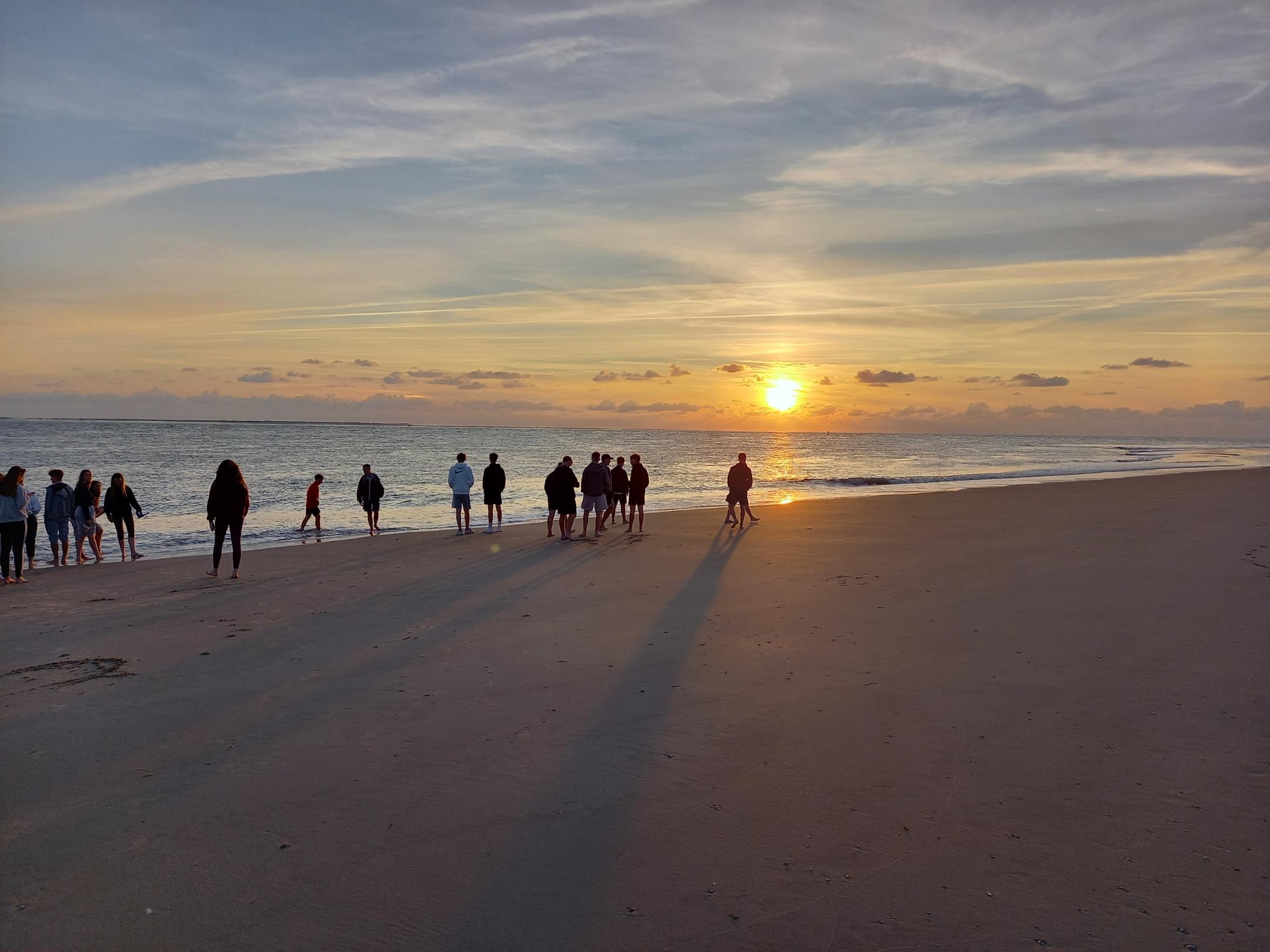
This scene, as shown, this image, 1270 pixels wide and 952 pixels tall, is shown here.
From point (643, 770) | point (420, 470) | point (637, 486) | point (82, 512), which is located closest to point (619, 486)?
point (637, 486)

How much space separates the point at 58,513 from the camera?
14625mm

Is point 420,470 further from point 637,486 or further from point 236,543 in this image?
point 236,543

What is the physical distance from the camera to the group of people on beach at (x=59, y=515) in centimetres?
1287

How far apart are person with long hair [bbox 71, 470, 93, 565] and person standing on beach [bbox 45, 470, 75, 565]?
97mm

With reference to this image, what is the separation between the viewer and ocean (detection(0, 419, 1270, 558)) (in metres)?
23.6

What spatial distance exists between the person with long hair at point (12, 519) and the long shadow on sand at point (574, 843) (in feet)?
37.4

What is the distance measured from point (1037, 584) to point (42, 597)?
46.2 ft

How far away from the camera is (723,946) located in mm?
3527

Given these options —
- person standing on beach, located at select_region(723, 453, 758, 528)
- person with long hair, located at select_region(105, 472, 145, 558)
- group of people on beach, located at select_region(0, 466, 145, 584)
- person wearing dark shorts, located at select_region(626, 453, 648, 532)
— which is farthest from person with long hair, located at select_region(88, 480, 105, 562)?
person standing on beach, located at select_region(723, 453, 758, 528)

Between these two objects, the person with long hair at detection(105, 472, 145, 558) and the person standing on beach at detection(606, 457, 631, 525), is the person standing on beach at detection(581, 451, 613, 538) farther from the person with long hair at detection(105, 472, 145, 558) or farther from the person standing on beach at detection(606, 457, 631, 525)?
the person with long hair at detection(105, 472, 145, 558)

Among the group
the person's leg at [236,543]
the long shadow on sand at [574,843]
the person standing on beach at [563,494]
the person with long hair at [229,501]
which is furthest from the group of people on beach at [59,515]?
the long shadow on sand at [574,843]

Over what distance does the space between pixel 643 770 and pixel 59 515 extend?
14107 mm

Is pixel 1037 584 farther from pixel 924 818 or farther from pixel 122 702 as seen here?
pixel 122 702

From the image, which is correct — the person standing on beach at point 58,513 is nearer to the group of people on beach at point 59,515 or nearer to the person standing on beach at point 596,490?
the group of people on beach at point 59,515
